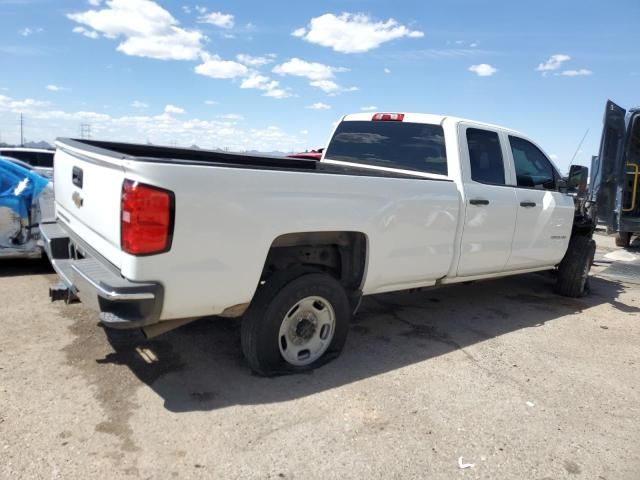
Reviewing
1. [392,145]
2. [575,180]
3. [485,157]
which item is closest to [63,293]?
[392,145]

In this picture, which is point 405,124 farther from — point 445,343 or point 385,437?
point 385,437

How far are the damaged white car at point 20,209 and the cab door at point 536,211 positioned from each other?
5177 millimetres

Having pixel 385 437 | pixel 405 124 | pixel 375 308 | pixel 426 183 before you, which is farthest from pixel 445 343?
pixel 405 124

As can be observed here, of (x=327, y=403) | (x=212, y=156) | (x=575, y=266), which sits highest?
(x=212, y=156)

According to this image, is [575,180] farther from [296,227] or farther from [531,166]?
[296,227]

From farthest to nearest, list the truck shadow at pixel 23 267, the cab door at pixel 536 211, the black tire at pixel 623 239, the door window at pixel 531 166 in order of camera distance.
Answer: the black tire at pixel 623 239 → the truck shadow at pixel 23 267 → the door window at pixel 531 166 → the cab door at pixel 536 211

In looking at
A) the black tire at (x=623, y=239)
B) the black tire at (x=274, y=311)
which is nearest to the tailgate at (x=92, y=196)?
the black tire at (x=274, y=311)

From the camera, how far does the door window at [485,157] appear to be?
4887 millimetres

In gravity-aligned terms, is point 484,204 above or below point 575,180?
below

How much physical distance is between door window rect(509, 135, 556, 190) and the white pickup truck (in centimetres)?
2

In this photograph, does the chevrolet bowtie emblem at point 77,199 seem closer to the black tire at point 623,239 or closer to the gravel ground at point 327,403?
the gravel ground at point 327,403

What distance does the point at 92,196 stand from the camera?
3.32 m

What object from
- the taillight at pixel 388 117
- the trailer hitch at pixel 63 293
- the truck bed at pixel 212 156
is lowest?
the trailer hitch at pixel 63 293

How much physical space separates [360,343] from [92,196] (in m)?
2.49
